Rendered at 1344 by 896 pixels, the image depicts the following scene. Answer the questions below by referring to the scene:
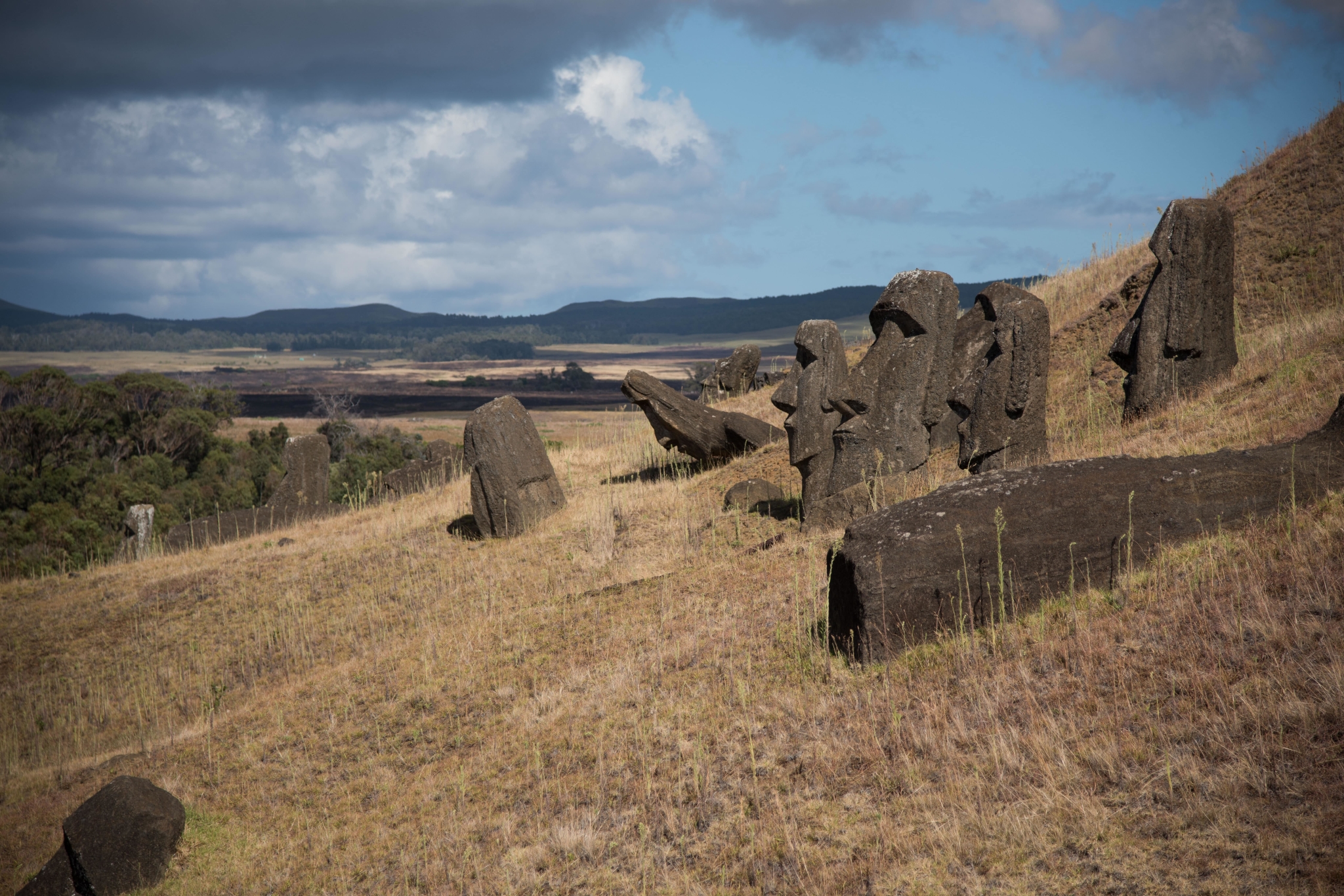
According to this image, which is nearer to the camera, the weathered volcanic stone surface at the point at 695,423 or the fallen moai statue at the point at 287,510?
the weathered volcanic stone surface at the point at 695,423

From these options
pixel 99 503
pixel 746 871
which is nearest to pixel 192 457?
pixel 99 503

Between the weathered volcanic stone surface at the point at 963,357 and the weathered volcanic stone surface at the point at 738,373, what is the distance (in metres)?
15.3

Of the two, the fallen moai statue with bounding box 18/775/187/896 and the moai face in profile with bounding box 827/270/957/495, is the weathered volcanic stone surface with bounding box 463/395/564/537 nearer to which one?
the moai face in profile with bounding box 827/270/957/495

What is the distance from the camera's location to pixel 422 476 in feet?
A: 72.6

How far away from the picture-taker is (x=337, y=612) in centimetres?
1320

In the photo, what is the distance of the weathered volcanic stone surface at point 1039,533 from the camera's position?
6871mm

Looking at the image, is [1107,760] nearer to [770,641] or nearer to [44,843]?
[770,641]

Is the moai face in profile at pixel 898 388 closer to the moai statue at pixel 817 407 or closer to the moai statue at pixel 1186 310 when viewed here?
the moai statue at pixel 817 407

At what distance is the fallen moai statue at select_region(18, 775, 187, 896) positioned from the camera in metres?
6.91

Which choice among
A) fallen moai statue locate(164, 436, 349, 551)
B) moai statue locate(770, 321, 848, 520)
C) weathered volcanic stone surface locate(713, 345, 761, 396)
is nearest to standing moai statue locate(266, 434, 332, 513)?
fallen moai statue locate(164, 436, 349, 551)

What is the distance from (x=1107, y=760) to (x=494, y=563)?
1047 centimetres

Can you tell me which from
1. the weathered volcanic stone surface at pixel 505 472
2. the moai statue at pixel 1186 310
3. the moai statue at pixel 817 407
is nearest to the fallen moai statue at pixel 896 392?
the moai statue at pixel 817 407

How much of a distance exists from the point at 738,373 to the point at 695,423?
12.0m

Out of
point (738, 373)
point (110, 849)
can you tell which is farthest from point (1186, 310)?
point (738, 373)
